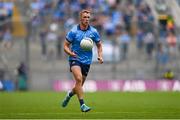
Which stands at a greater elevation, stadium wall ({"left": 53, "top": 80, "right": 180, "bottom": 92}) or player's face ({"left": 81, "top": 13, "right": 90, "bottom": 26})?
player's face ({"left": 81, "top": 13, "right": 90, "bottom": 26})

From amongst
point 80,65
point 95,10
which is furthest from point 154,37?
point 80,65

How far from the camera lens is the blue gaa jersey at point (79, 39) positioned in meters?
18.0

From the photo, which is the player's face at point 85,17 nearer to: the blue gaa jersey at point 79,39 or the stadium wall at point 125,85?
the blue gaa jersey at point 79,39

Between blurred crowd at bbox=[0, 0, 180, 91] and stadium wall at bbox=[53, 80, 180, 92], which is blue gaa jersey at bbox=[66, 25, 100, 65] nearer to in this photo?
stadium wall at bbox=[53, 80, 180, 92]

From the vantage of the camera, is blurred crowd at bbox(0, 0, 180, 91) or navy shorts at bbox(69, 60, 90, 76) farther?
blurred crowd at bbox(0, 0, 180, 91)

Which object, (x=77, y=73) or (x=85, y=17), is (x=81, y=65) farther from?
(x=85, y=17)

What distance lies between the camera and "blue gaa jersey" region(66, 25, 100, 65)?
18016 millimetres

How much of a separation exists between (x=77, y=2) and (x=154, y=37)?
4.78 metres

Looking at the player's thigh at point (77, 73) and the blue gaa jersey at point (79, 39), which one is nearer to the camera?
the player's thigh at point (77, 73)

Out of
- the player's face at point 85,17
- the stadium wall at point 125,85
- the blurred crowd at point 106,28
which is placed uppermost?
the player's face at point 85,17

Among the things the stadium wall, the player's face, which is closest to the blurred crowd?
the stadium wall

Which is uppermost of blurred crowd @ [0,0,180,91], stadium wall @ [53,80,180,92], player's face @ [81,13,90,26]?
player's face @ [81,13,90,26]

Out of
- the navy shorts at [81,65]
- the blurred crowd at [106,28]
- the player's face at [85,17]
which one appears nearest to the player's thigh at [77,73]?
the navy shorts at [81,65]

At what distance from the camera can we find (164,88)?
34281 millimetres
